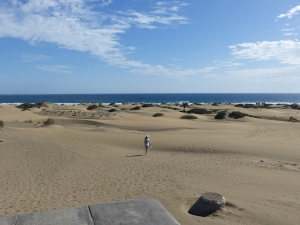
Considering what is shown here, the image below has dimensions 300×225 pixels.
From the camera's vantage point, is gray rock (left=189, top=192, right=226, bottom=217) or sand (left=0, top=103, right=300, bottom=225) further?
sand (left=0, top=103, right=300, bottom=225)

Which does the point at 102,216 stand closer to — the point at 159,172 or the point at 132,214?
the point at 132,214

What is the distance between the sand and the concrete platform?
144 centimetres

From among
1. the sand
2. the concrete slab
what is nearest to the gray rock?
the sand

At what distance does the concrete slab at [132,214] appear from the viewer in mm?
4629

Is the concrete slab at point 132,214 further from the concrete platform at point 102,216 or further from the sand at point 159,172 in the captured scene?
the sand at point 159,172

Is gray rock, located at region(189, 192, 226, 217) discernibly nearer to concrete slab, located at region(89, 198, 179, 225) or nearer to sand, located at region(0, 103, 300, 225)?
sand, located at region(0, 103, 300, 225)

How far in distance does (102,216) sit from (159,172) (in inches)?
265

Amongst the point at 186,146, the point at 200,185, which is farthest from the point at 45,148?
the point at 200,185

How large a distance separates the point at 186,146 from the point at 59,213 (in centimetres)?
1322

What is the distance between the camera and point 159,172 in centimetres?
1138

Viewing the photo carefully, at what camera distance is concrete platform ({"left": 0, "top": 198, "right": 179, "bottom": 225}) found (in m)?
4.59

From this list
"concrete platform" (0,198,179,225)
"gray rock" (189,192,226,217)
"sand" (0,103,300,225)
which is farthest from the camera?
"sand" (0,103,300,225)

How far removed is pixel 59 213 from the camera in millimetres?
4949

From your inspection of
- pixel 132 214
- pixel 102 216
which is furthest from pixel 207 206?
pixel 102 216
